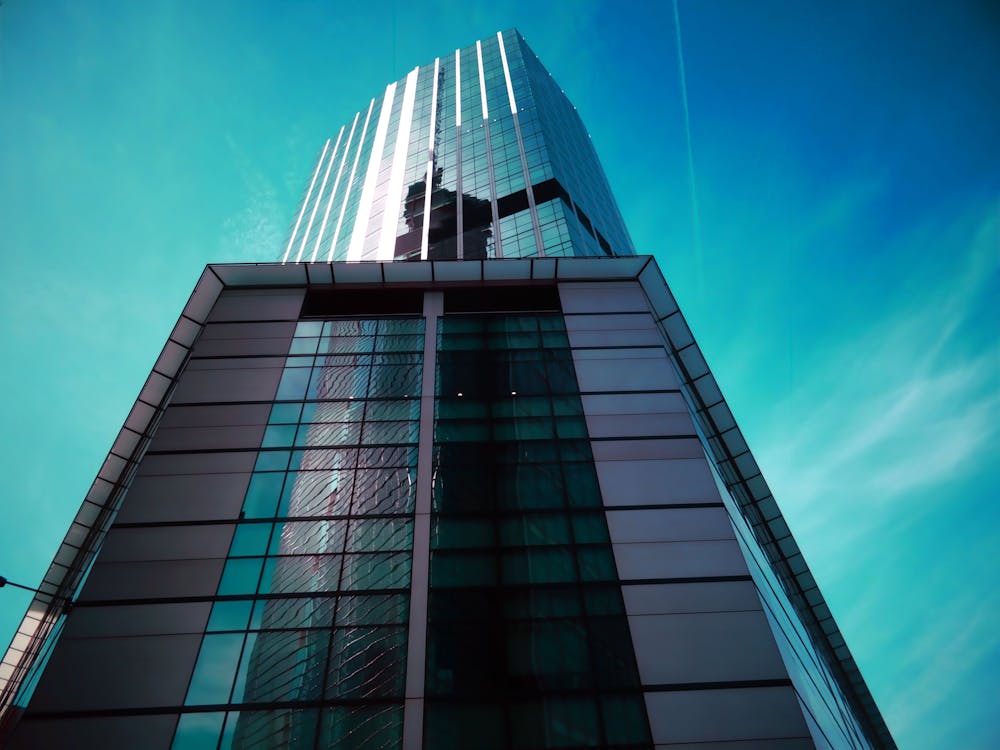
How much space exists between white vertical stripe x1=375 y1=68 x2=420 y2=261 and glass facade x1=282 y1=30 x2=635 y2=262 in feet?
0.51

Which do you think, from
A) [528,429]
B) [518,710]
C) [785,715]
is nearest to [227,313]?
[528,429]

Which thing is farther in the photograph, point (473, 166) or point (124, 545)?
point (473, 166)

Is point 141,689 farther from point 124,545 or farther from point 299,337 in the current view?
point 299,337

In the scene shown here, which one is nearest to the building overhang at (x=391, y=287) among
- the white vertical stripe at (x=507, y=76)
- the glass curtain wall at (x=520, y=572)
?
the glass curtain wall at (x=520, y=572)

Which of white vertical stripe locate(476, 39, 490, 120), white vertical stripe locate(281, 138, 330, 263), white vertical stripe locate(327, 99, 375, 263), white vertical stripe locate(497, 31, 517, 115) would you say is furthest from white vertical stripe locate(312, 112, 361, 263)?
white vertical stripe locate(497, 31, 517, 115)

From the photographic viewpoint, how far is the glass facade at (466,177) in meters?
41.6

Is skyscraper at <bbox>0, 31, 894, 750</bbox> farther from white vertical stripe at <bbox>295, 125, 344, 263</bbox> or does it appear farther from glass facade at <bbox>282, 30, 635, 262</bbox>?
white vertical stripe at <bbox>295, 125, 344, 263</bbox>

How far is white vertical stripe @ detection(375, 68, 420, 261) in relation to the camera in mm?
42969

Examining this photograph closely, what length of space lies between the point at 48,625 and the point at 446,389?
847 inches

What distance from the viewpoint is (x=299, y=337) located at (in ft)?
79.3

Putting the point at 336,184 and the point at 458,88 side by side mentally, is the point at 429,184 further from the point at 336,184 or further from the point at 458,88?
the point at 458,88

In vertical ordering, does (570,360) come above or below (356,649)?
above

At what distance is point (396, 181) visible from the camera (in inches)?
2050

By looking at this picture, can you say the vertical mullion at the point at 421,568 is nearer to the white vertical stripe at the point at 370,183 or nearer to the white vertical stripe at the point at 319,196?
the white vertical stripe at the point at 370,183
